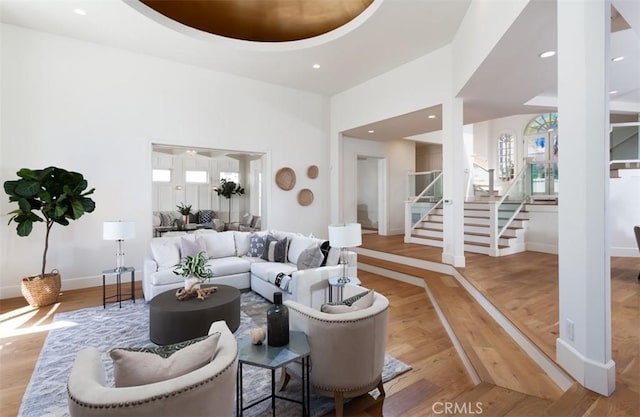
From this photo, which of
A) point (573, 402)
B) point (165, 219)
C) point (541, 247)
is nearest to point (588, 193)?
point (573, 402)

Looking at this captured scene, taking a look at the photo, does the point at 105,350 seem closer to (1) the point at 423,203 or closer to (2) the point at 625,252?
(1) the point at 423,203

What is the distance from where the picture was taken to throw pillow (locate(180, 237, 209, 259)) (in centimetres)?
446

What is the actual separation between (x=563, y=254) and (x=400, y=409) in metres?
1.53

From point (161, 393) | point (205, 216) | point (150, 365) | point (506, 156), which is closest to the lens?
point (161, 393)

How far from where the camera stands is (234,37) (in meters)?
4.72

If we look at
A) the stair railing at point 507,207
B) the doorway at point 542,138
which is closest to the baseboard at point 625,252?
the stair railing at point 507,207

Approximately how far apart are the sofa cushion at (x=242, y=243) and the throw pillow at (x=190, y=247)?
2.02 feet

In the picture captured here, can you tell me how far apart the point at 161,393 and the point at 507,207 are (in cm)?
649

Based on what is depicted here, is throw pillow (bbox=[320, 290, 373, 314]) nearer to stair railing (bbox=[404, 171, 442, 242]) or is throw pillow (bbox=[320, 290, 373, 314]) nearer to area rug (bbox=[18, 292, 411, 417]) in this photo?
area rug (bbox=[18, 292, 411, 417])

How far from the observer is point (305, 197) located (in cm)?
691

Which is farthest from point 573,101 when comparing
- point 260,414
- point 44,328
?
point 44,328

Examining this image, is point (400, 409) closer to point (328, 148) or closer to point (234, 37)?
point (234, 37)

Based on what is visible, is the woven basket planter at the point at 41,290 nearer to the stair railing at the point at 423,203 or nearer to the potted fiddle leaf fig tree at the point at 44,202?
the potted fiddle leaf fig tree at the point at 44,202

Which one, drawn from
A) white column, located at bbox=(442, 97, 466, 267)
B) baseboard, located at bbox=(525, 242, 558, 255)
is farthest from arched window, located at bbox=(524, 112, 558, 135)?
white column, located at bbox=(442, 97, 466, 267)
